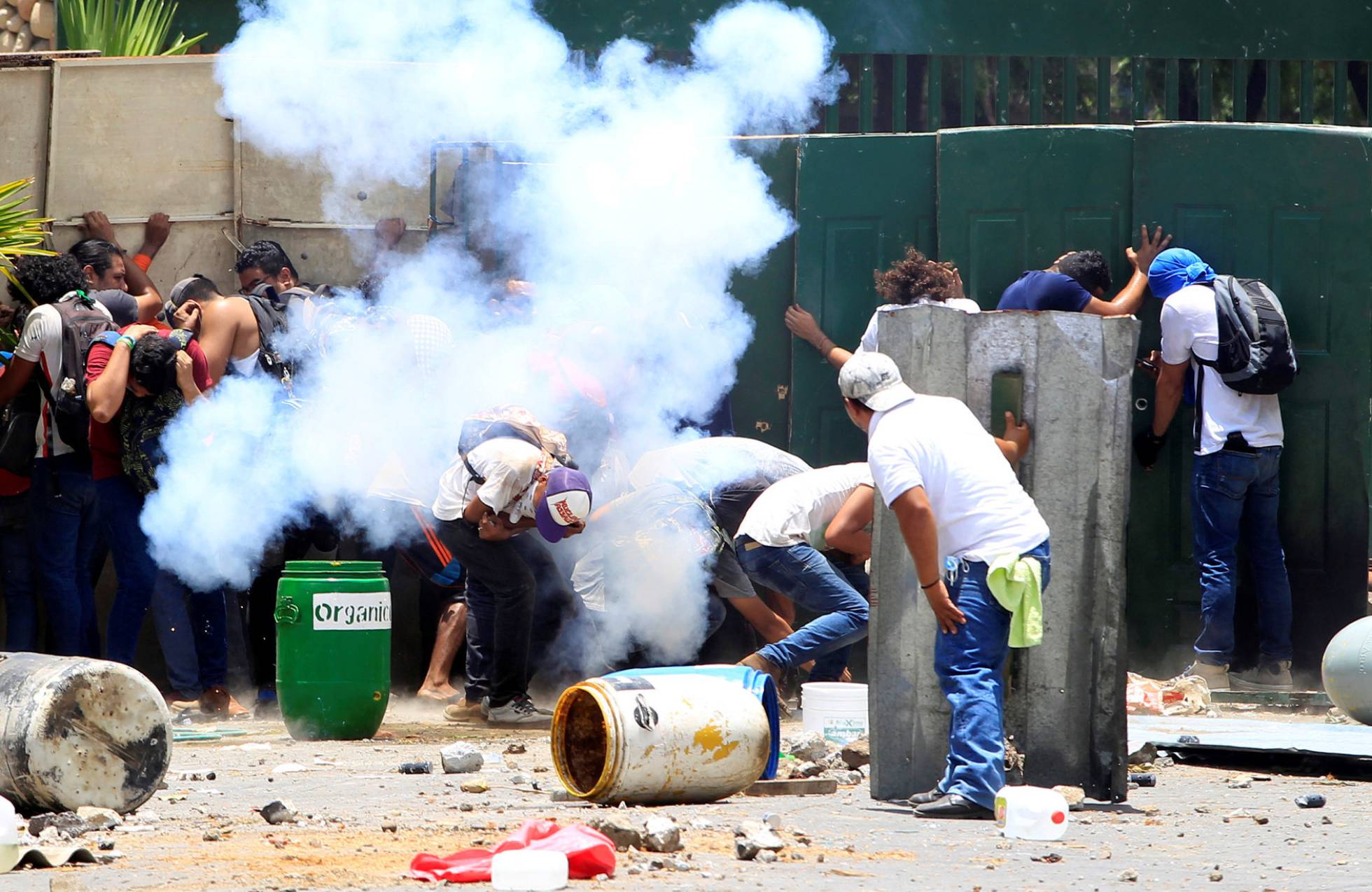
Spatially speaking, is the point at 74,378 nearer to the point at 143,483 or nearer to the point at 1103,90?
the point at 143,483

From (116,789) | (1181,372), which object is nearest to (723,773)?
(116,789)

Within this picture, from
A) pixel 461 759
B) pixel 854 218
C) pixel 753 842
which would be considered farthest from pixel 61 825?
pixel 854 218

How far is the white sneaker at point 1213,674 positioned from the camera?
27.8 feet

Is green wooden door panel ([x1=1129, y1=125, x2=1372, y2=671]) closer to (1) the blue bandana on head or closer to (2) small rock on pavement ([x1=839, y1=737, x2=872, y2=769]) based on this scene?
(1) the blue bandana on head

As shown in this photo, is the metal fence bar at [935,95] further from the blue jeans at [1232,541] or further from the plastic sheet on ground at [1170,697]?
the plastic sheet on ground at [1170,697]

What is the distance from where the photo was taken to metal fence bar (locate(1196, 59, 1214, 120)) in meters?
11.2

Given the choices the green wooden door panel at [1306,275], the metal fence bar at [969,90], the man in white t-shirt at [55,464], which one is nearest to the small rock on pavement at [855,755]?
the green wooden door panel at [1306,275]

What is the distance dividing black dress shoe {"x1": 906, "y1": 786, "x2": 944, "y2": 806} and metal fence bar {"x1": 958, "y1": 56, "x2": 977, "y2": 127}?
620 cm

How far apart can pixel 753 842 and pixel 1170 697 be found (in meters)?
4.02

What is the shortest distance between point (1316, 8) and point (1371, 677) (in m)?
5.65

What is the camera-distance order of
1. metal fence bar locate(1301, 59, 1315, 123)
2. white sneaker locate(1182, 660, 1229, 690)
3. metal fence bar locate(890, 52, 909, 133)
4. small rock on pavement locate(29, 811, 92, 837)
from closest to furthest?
small rock on pavement locate(29, 811, 92, 837)
white sneaker locate(1182, 660, 1229, 690)
metal fence bar locate(1301, 59, 1315, 123)
metal fence bar locate(890, 52, 909, 133)

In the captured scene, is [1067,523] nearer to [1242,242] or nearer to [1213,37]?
[1242,242]

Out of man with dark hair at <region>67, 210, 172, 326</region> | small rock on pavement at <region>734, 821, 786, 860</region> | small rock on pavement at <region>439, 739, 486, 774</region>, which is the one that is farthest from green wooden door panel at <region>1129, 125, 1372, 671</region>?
man with dark hair at <region>67, 210, 172, 326</region>

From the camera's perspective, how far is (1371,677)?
7191mm
